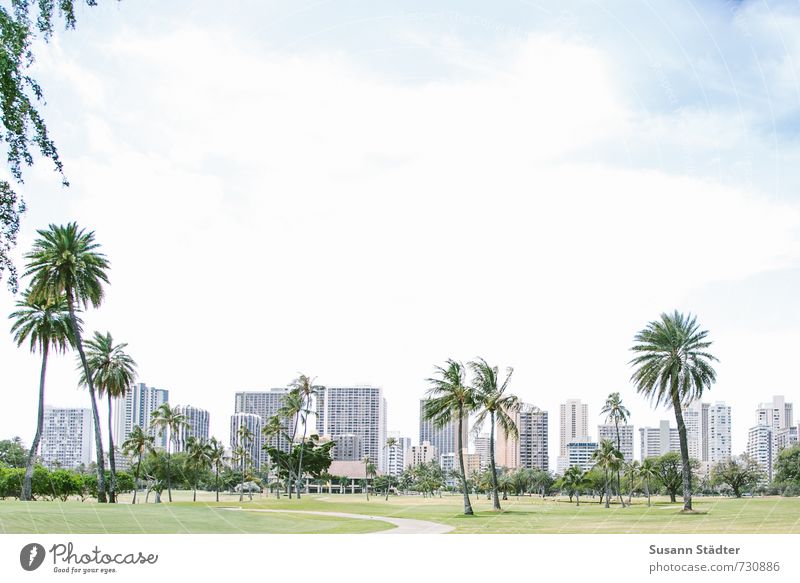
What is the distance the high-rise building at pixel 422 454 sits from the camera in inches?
1134

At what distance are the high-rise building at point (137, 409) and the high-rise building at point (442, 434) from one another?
6.20 meters

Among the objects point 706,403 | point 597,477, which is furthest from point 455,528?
point 597,477

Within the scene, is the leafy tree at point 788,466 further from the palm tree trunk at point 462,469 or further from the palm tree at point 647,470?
the palm tree trunk at point 462,469

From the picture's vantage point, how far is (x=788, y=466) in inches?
569

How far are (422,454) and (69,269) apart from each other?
2047 cm

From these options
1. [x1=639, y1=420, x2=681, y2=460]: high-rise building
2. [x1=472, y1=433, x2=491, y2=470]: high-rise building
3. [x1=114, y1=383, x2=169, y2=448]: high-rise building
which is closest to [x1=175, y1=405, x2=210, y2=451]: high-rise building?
[x1=114, y1=383, x2=169, y2=448]: high-rise building

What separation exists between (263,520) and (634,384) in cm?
633

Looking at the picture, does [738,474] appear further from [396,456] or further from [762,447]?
[396,456]

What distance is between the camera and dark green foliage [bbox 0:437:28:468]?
Answer: 65.3ft

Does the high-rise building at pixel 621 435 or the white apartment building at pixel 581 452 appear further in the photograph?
the white apartment building at pixel 581 452

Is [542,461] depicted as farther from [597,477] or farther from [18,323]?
[18,323]

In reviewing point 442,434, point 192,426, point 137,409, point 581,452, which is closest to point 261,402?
point 192,426

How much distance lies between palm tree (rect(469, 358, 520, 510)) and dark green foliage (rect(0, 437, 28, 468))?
11.0 metres

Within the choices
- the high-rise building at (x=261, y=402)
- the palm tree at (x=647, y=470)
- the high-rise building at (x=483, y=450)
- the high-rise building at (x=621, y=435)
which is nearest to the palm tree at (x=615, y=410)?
the high-rise building at (x=621, y=435)
